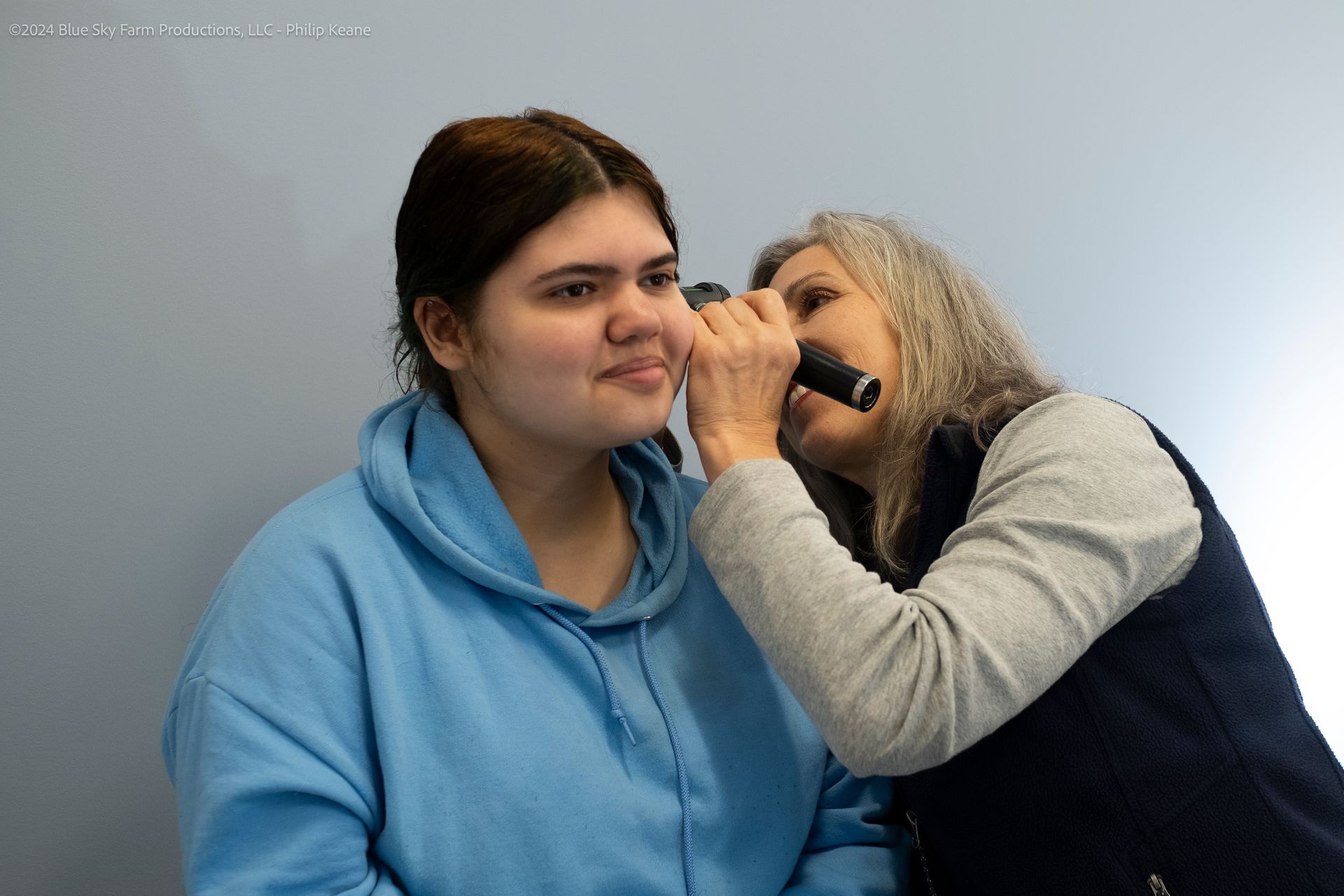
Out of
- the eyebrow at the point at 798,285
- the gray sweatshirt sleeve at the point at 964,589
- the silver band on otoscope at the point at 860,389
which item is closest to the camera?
the gray sweatshirt sleeve at the point at 964,589

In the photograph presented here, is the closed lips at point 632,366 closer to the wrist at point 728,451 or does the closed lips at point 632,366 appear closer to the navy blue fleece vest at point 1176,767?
the wrist at point 728,451

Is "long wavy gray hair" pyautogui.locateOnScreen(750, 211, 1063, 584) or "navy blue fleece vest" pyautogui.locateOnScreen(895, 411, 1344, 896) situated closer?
"navy blue fleece vest" pyautogui.locateOnScreen(895, 411, 1344, 896)

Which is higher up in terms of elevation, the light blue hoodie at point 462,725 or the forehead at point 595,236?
the forehead at point 595,236

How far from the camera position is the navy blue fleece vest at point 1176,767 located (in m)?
0.94

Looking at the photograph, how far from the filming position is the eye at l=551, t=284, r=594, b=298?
99 cm

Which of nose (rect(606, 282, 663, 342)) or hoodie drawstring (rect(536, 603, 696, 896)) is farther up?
nose (rect(606, 282, 663, 342))

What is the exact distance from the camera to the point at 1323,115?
177 cm

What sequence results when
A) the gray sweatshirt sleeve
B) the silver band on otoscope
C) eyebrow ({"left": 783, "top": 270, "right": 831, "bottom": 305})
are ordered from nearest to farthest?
the gray sweatshirt sleeve, the silver band on otoscope, eyebrow ({"left": 783, "top": 270, "right": 831, "bottom": 305})

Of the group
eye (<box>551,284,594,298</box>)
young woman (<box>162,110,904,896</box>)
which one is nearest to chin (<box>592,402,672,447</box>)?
young woman (<box>162,110,904,896</box>)

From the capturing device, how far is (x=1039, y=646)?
0.86 m

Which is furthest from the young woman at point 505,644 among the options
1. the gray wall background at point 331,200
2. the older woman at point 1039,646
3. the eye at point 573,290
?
Result: the gray wall background at point 331,200

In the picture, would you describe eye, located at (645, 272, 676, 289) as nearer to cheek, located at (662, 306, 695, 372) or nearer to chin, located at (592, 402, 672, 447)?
cheek, located at (662, 306, 695, 372)

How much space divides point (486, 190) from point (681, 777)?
2.01 feet

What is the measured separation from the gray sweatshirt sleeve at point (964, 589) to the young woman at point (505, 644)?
0.19 meters
